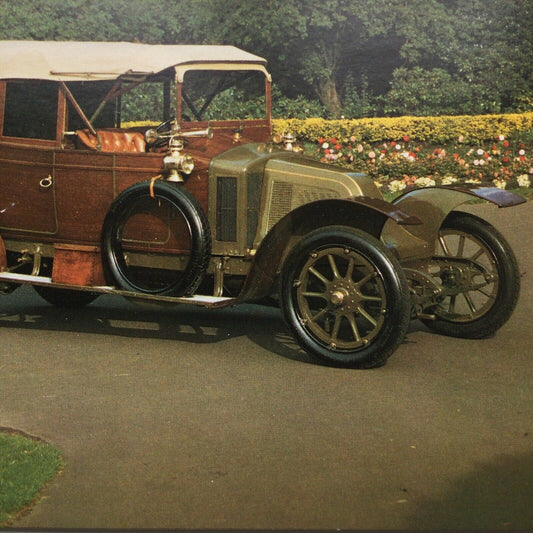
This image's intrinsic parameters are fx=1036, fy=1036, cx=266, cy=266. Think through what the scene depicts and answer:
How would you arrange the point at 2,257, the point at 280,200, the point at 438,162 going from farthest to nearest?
1. the point at 438,162
2. the point at 2,257
3. the point at 280,200

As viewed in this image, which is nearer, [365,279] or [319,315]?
[365,279]

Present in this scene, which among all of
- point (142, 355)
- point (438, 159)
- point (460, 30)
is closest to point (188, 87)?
point (142, 355)

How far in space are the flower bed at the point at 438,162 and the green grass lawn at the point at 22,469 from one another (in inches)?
494

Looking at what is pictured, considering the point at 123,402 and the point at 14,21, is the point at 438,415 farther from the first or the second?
the point at 14,21

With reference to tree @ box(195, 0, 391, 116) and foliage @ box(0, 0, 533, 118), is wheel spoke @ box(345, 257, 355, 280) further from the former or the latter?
tree @ box(195, 0, 391, 116)

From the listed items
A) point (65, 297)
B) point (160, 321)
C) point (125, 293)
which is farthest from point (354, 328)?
point (65, 297)

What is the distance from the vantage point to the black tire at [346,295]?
20.2ft

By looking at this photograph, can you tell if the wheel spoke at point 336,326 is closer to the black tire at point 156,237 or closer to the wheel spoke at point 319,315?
the wheel spoke at point 319,315

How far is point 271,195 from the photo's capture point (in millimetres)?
6992

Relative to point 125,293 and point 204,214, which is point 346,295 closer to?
point 204,214

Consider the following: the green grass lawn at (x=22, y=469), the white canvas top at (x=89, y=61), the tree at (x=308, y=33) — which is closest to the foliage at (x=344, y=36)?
the tree at (x=308, y=33)

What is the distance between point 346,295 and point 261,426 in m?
1.41

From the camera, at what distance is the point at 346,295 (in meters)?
6.39

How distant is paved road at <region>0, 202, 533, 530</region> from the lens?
13.5ft
